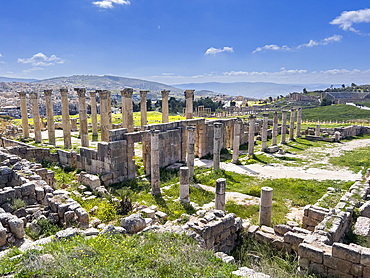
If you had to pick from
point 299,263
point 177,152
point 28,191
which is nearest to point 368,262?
point 299,263

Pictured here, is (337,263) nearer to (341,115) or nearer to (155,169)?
(155,169)

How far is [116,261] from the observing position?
5.96 m

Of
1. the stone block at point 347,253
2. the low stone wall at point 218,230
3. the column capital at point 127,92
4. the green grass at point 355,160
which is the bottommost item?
the green grass at point 355,160

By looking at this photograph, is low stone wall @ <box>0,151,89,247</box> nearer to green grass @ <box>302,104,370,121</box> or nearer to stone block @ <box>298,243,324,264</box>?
stone block @ <box>298,243,324,264</box>

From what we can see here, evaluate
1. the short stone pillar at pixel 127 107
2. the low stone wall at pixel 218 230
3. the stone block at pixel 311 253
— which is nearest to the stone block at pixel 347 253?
the stone block at pixel 311 253

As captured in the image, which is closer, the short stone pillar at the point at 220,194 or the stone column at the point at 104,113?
the short stone pillar at the point at 220,194

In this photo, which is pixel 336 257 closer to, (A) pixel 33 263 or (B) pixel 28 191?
(A) pixel 33 263

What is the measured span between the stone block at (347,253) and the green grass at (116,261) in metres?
3.43

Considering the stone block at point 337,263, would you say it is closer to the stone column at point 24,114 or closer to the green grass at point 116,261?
the green grass at point 116,261

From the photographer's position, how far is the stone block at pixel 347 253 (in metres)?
7.50

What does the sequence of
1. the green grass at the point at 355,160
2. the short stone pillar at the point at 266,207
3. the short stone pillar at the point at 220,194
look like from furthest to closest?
the green grass at the point at 355,160
the short stone pillar at the point at 220,194
the short stone pillar at the point at 266,207

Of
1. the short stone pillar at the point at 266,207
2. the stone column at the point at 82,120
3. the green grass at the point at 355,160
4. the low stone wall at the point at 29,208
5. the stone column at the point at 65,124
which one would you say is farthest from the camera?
the stone column at the point at 82,120

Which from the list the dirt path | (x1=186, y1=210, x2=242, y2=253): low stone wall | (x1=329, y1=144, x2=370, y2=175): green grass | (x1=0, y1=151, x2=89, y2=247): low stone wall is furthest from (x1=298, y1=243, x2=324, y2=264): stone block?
(x1=329, y1=144, x2=370, y2=175): green grass

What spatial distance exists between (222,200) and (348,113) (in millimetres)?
67353
